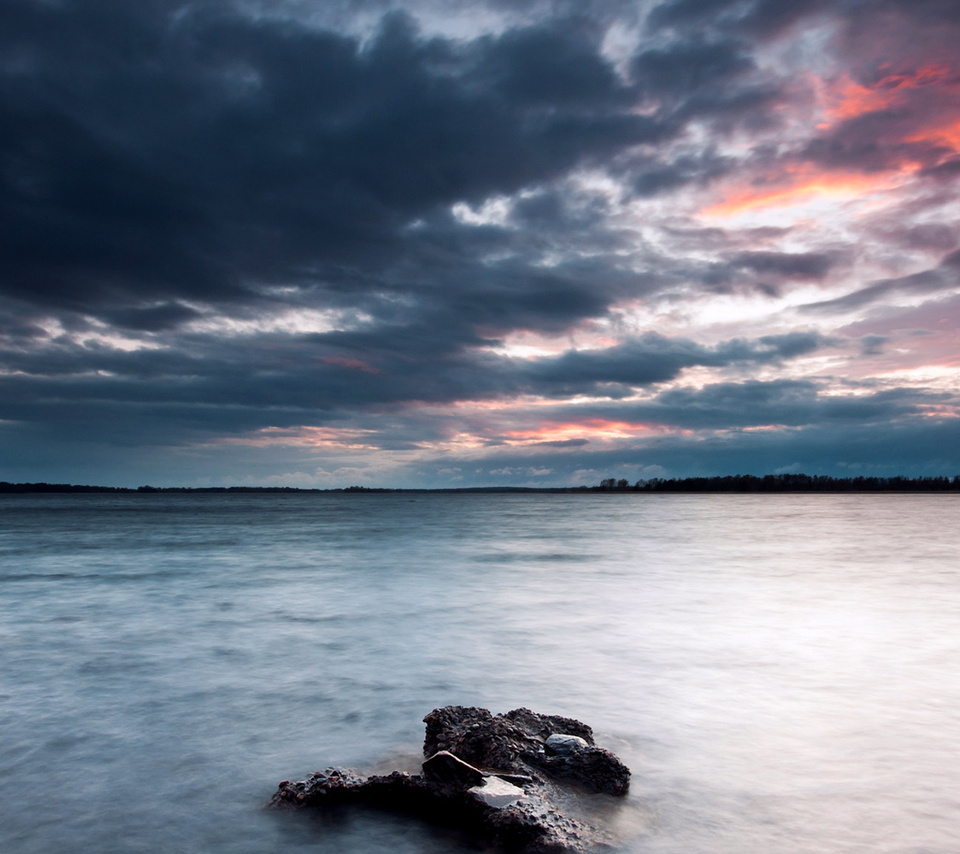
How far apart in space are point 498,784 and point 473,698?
101 inches

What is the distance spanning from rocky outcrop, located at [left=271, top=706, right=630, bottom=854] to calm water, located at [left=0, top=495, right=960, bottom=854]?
0.14 metres

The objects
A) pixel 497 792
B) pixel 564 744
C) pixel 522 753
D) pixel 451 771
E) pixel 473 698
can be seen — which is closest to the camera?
pixel 497 792

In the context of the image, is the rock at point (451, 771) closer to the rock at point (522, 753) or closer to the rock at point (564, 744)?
the rock at point (522, 753)

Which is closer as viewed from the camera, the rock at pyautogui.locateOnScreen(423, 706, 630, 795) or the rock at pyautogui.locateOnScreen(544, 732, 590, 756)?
the rock at pyautogui.locateOnScreen(423, 706, 630, 795)

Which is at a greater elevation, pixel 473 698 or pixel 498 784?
pixel 498 784

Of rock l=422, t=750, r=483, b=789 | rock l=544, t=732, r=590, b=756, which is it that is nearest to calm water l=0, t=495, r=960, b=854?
rock l=422, t=750, r=483, b=789

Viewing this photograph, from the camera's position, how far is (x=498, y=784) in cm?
308

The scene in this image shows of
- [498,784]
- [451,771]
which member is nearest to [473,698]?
[451,771]

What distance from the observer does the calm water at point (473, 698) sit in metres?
3.23

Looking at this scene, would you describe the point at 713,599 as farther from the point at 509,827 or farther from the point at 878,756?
the point at 509,827

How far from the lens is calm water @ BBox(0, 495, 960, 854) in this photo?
3.23 m

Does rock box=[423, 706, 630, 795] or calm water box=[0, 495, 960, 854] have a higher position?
rock box=[423, 706, 630, 795]

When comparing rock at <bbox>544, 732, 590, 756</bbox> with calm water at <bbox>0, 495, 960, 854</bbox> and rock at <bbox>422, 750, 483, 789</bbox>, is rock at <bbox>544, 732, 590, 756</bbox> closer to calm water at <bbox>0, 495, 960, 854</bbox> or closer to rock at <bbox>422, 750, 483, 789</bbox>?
calm water at <bbox>0, 495, 960, 854</bbox>

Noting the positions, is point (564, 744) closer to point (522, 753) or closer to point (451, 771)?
point (522, 753)
